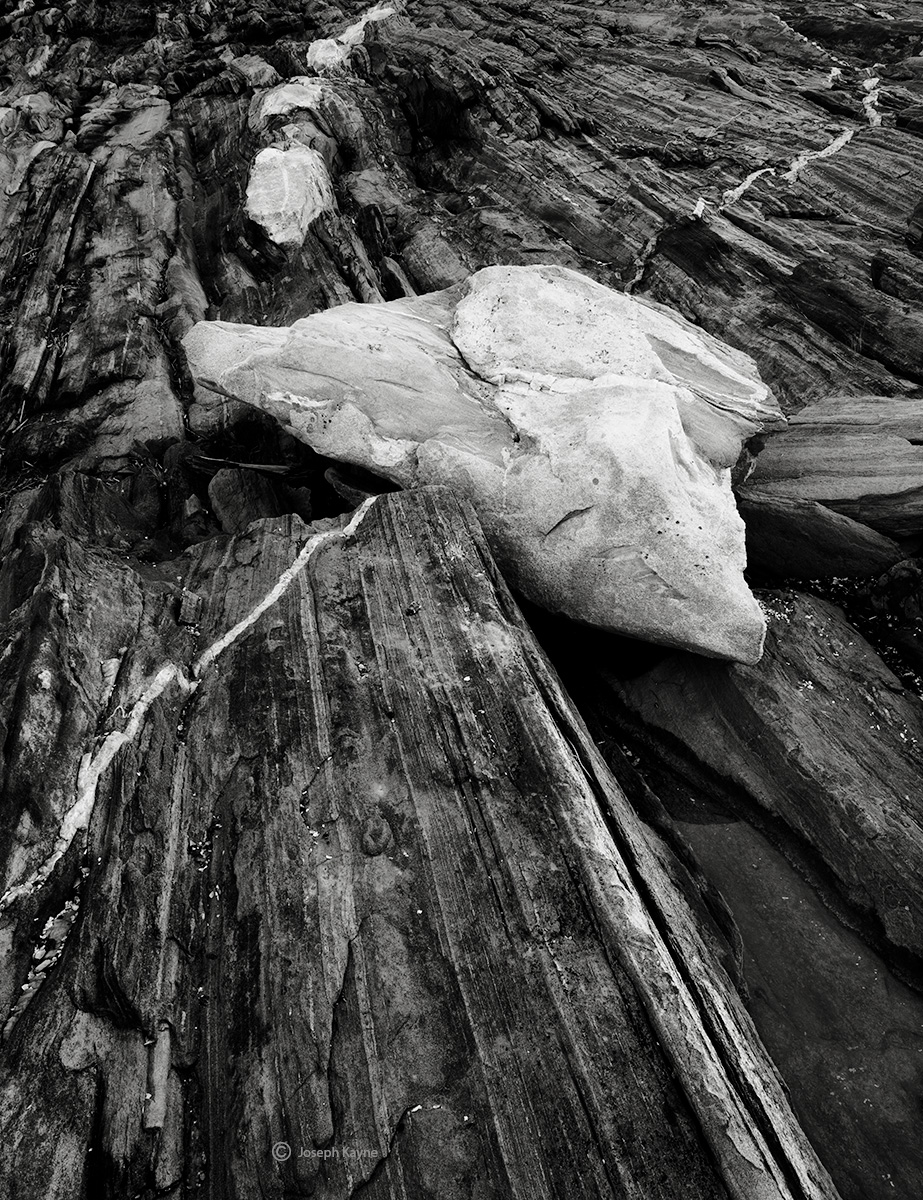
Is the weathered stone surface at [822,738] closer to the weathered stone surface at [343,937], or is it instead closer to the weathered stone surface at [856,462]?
the weathered stone surface at [856,462]

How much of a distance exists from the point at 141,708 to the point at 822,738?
897cm

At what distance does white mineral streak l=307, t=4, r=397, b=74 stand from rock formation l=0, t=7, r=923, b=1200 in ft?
30.3

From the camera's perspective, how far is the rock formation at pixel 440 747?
6266 millimetres

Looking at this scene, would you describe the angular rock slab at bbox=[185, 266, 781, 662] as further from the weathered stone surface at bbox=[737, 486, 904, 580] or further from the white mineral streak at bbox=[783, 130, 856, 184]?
the white mineral streak at bbox=[783, 130, 856, 184]

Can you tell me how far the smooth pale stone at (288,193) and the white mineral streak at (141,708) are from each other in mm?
12270

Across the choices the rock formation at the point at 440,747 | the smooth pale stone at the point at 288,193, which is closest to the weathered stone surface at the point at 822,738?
the rock formation at the point at 440,747

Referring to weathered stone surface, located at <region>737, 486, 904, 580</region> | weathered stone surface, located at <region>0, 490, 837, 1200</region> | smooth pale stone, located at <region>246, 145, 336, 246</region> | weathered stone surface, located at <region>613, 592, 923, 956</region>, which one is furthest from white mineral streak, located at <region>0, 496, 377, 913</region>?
smooth pale stone, located at <region>246, 145, 336, 246</region>

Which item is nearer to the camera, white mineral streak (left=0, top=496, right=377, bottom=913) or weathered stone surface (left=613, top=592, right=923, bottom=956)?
white mineral streak (left=0, top=496, right=377, bottom=913)

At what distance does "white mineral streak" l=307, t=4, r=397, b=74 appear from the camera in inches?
1091

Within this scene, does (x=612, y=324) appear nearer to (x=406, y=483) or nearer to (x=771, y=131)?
(x=406, y=483)

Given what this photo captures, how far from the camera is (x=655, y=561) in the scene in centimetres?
1120

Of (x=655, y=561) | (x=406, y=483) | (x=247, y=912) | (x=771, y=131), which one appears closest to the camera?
(x=247, y=912)

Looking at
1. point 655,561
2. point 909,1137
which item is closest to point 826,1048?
point 909,1137

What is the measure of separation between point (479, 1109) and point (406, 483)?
917cm
